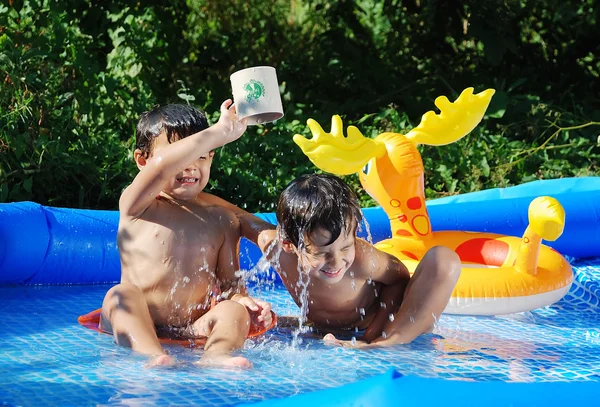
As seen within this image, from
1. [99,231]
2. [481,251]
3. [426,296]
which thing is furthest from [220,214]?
[481,251]

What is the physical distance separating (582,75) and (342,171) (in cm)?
420

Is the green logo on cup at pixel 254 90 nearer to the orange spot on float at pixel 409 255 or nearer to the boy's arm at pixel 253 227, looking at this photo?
the boy's arm at pixel 253 227

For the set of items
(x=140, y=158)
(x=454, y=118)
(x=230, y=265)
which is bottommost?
(x=230, y=265)

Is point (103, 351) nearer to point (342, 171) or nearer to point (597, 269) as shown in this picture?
point (342, 171)

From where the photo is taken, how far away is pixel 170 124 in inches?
118

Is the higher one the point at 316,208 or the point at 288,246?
the point at 316,208

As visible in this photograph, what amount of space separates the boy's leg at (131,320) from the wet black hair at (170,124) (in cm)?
51

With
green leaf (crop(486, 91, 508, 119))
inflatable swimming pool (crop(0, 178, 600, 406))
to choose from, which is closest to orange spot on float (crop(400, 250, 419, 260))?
inflatable swimming pool (crop(0, 178, 600, 406))

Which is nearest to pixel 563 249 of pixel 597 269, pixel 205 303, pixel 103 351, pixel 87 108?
pixel 597 269

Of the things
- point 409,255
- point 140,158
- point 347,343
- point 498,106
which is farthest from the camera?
point 498,106

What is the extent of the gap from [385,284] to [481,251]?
0.80m

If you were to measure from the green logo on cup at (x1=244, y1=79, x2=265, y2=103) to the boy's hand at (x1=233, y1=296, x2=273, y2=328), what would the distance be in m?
0.65

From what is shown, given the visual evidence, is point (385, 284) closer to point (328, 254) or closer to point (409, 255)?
point (328, 254)

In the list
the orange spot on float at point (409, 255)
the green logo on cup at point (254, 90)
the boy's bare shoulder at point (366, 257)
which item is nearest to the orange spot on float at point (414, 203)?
the orange spot on float at point (409, 255)
